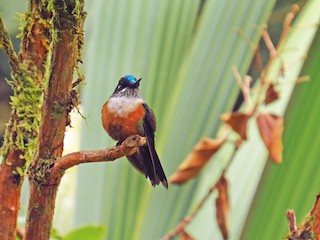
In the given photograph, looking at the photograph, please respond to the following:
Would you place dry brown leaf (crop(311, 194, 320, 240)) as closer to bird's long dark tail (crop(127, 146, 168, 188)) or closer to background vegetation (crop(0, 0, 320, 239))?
bird's long dark tail (crop(127, 146, 168, 188))

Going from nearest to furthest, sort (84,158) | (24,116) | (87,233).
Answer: (84,158), (24,116), (87,233)

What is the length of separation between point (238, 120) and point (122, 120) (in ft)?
0.66

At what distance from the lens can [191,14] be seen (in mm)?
1677

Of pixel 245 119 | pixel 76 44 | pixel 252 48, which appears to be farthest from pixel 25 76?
pixel 252 48

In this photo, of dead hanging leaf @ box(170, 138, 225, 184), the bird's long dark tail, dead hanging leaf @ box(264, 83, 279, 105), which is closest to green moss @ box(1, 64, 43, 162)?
the bird's long dark tail

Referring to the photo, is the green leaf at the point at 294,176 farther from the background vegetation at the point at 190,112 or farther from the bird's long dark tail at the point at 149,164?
the bird's long dark tail at the point at 149,164

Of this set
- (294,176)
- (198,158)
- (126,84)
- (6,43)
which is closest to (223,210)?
(198,158)

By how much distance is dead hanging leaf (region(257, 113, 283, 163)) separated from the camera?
1.20 meters

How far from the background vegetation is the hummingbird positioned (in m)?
0.25

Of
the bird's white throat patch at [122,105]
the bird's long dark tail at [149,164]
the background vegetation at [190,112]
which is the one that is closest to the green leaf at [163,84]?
the background vegetation at [190,112]

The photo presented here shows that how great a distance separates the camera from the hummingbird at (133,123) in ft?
3.67

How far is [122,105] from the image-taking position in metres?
1.28

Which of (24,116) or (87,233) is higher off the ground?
(24,116)

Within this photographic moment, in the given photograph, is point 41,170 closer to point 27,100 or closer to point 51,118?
point 51,118
